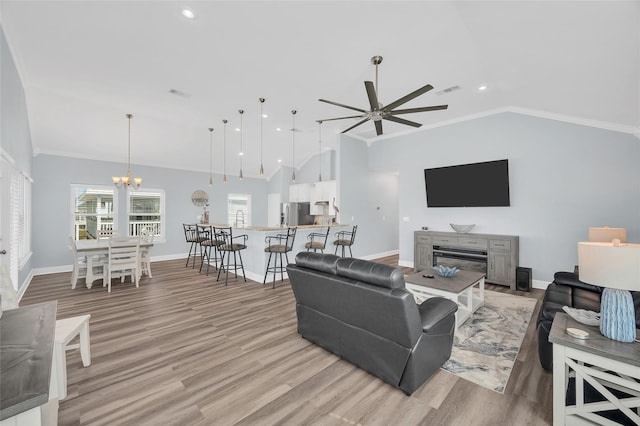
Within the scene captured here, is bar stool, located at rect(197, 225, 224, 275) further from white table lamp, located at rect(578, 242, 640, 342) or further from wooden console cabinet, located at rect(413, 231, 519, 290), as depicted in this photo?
white table lamp, located at rect(578, 242, 640, 342)

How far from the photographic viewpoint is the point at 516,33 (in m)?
2.85

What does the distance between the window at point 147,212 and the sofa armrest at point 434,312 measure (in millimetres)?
7713

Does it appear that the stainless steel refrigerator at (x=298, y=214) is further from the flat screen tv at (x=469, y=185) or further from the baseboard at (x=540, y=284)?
the baseboard at (x=540, y=284)

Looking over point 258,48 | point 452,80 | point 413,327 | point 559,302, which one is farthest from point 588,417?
point 258,48

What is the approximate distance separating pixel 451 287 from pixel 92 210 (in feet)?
27.0

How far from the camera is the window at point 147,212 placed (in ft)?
24.1

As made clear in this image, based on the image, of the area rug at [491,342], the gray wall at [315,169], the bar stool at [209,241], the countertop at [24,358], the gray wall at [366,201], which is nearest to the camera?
the countertop at [24,358]

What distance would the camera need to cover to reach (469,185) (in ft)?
18.3

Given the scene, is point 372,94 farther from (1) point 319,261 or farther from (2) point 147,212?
(2) point 147,212

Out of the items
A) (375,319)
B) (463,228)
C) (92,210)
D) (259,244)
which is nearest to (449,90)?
(463,228)

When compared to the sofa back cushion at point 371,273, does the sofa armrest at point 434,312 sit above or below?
below

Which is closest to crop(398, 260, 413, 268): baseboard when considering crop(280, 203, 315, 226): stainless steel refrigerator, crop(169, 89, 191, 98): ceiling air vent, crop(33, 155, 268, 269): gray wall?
crop(280, 203, 315, 226): stainless steel refrigerator

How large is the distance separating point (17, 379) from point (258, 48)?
11.7ft

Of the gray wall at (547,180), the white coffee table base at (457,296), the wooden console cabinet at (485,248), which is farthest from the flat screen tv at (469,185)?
the white coffee table base at (457,296)
